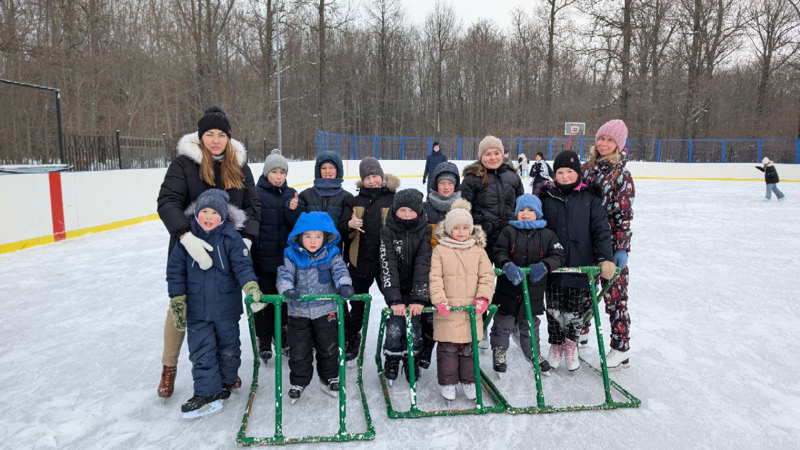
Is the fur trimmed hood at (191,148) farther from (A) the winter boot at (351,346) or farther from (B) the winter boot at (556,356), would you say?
(B) the winter boot at (556,356)

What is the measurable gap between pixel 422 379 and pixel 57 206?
6.95 metres

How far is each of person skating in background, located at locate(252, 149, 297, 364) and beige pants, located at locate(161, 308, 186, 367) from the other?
574 mm

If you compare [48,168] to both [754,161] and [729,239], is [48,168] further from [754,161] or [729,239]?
[754,161]

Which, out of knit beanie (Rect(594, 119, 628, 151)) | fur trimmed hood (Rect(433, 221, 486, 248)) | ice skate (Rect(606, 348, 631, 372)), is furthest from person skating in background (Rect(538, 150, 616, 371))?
fur trimmed hood (Rect(433, 221, 486, 248))

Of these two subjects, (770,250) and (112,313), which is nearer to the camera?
(112,313)

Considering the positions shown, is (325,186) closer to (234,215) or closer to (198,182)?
(234,215)

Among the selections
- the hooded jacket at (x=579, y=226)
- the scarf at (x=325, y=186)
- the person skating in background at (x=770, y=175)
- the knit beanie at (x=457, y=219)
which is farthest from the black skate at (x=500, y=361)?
the person skating in background at (x=770, y=175)

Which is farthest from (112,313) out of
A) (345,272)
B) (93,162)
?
(93,162)

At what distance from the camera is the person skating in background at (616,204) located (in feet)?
9.67

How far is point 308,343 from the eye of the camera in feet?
8.85

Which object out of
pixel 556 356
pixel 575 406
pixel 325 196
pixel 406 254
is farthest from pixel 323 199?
pixel 575 406

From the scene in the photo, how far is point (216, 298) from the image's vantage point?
2.49 m

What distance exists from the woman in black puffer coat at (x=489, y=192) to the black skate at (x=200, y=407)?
2.02 metres

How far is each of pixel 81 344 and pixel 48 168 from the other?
4903mm
